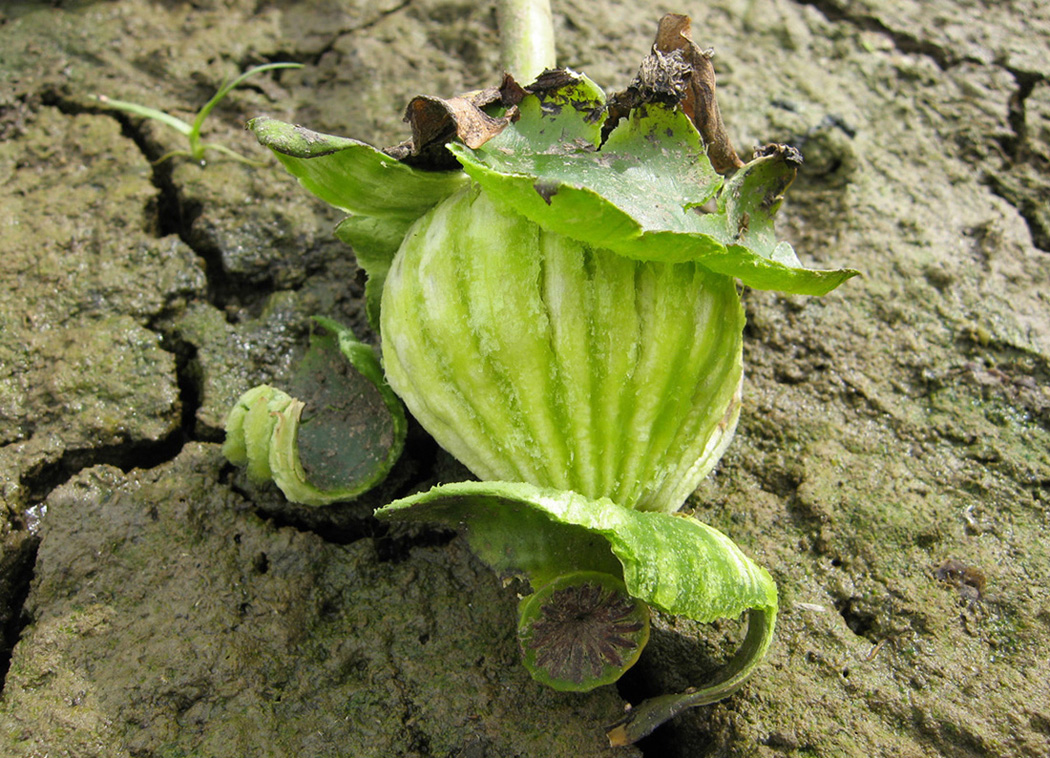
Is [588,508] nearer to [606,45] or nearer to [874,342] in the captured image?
[874,342]

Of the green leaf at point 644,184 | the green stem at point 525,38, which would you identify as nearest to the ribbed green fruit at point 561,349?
the green leaf at point 644,184

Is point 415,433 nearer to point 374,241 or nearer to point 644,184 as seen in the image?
point 374,241

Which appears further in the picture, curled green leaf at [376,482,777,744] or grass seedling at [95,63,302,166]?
grass seedling at [95,63,302,166]

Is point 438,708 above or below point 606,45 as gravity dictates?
below

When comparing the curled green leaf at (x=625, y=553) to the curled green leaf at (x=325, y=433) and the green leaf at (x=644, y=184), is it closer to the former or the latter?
the curled green leaf at (x=325, y=433)

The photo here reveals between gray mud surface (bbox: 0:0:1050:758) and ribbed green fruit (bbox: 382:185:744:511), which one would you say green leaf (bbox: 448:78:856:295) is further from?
gray mud surface (bbox: 0:0:1050:758)

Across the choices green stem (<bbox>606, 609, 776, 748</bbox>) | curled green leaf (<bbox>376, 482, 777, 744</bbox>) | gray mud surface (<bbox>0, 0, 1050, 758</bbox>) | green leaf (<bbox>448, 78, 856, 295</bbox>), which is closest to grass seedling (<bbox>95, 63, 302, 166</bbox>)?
gray mud surface (<bbox>0, 0, 1050, 758</bbox>)

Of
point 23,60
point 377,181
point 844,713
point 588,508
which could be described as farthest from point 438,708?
point 23,60
